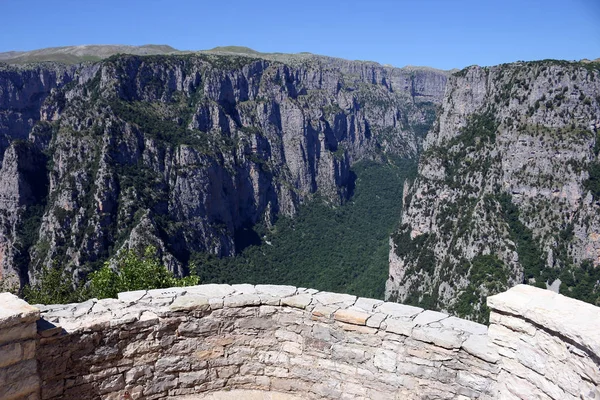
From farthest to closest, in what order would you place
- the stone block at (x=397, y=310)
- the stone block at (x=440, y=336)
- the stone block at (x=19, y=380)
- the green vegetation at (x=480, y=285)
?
the green vegetation at (x=480, y=285) < the stone block at (x=397, y=310) < the stone block at (x=440, y=336) < the stone block at (x=19, y=380)

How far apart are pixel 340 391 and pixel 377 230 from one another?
6060 inches

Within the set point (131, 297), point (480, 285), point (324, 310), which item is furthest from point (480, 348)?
point (480, 285)

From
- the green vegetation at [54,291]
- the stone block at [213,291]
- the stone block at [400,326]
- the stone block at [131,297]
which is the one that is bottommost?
the green vegetation at [54,291]

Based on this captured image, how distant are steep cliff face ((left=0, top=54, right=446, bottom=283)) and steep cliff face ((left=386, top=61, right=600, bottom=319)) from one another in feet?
185

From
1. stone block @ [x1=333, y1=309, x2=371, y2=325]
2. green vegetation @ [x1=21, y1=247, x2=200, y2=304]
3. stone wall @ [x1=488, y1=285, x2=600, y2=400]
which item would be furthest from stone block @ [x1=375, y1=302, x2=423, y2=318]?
green vegetation @ [x1=21, y1=247, x2=200, y2=304]

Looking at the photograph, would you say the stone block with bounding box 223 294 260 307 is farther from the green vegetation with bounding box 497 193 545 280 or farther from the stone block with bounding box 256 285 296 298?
the green vegetation with bounding box 497 193 545 280

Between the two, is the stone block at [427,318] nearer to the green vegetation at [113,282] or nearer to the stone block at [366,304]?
the stone block at [366,304]

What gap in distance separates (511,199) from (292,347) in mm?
95314

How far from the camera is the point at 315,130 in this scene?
190 m

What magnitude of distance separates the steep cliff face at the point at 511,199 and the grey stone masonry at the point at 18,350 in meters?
71.3

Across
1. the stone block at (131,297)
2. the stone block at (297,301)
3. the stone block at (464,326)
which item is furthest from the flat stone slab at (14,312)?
the stone block at (464,326)

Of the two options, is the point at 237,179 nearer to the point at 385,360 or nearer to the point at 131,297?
the point at 131,297

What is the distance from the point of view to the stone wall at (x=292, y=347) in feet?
21.7

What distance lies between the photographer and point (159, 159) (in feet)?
389
